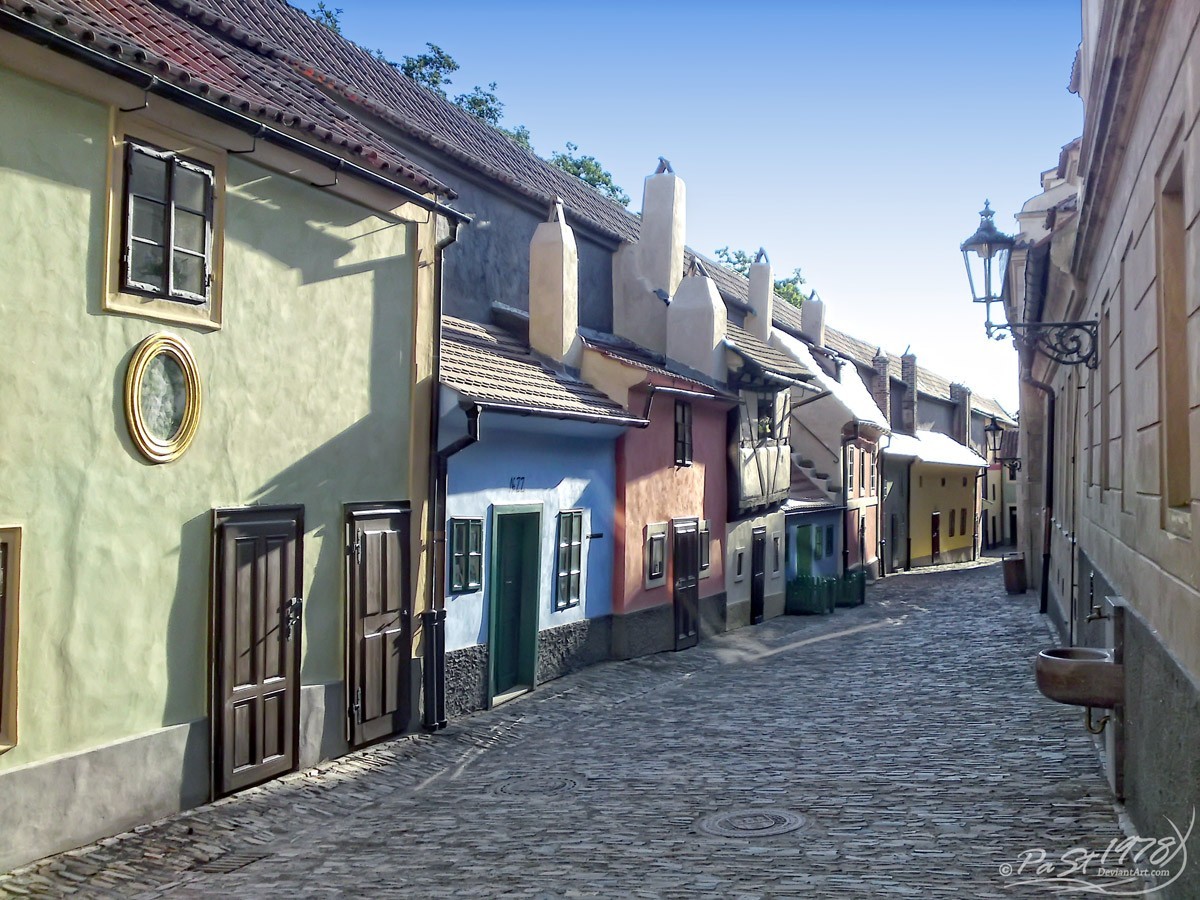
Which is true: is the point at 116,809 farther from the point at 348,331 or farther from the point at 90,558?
the point at 348,331

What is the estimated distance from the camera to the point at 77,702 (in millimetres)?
7699

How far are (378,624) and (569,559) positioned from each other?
4.69 metres

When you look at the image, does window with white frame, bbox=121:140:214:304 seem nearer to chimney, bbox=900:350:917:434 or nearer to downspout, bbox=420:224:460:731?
downspout, bbox=420:224:460:731

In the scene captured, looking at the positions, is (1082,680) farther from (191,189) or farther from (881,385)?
(881,385)

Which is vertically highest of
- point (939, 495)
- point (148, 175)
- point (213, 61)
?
point (213, 61)

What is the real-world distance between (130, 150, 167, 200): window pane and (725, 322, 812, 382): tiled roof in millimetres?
14015

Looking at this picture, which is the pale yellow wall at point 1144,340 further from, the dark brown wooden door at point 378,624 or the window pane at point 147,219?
the window pane at point 147,219

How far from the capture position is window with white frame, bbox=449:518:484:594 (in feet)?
41.4

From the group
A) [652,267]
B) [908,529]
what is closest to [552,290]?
[652,267]

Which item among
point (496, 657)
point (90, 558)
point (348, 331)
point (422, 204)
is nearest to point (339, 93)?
point (422, 204)

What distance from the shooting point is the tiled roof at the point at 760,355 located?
21.4 meters

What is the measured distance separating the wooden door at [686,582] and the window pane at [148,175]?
1184 centimetres

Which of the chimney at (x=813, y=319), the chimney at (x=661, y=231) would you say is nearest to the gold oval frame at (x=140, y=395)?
the chimney at (x=661, y=231)

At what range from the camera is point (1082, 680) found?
7879 mm
